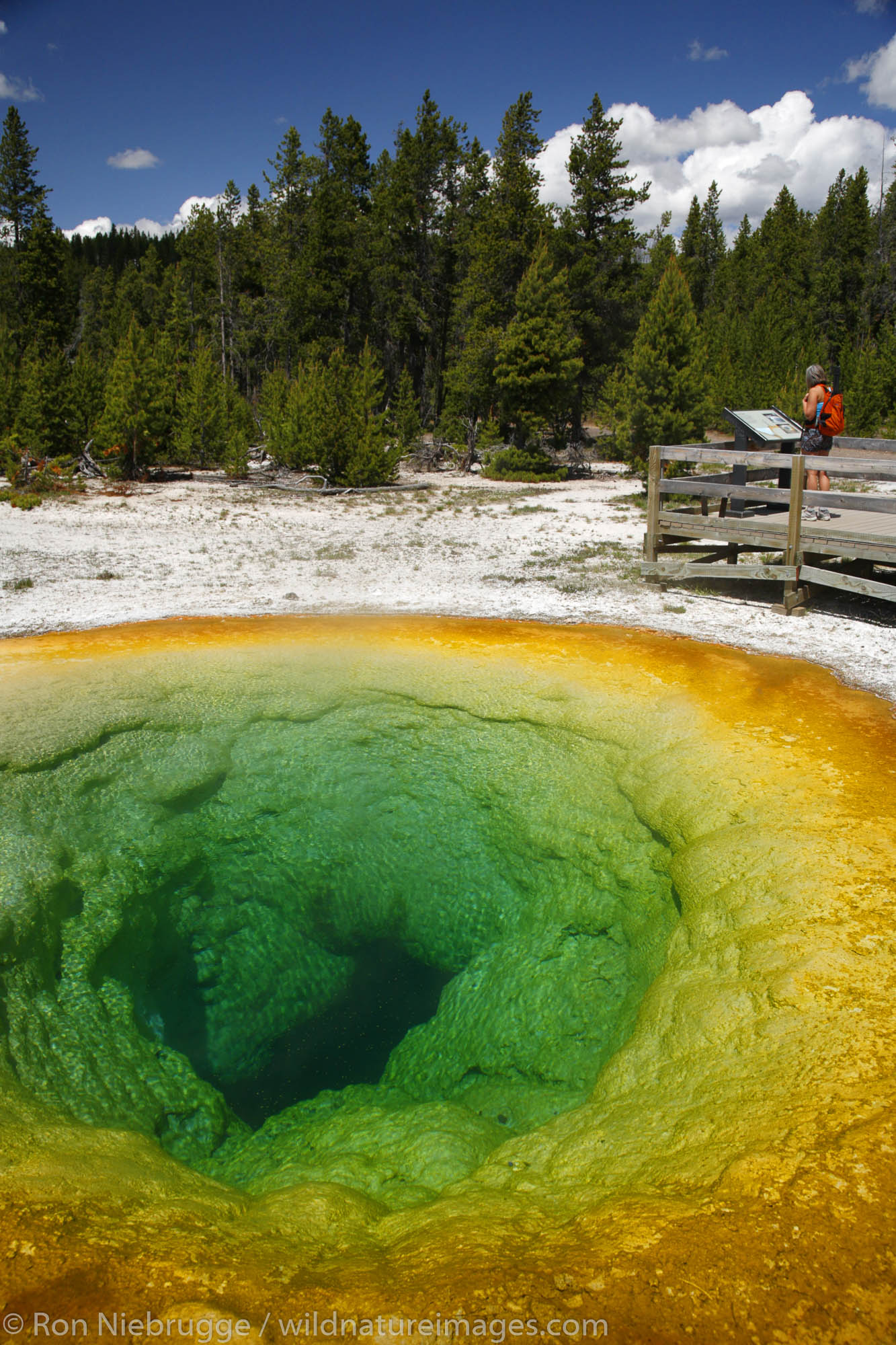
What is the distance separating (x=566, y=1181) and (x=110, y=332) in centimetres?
4607

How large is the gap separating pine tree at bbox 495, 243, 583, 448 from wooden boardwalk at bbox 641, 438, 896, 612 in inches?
489

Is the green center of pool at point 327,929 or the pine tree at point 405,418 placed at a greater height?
the pine tree at point 405,418

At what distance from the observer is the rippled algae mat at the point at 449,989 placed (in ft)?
7.66

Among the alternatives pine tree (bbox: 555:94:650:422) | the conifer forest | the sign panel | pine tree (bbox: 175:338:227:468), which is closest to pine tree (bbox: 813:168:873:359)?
the conifer forest

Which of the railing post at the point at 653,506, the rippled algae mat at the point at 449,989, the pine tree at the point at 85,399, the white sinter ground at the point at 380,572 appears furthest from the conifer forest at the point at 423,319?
the rippled algae mat at the point at 449,989

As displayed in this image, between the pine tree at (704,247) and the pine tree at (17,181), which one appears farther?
the pine tree at (704,247)

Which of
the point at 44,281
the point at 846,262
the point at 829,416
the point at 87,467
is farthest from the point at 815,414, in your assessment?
the point at 846,262

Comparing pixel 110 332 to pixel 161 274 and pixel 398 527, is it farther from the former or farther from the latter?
pixel 398 527

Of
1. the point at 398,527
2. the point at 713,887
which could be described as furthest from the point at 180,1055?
the point at 398,527

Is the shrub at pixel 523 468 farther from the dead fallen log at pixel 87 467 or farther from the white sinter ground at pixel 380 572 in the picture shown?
the dead fallen log at pixel 87 467

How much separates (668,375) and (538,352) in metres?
3.72

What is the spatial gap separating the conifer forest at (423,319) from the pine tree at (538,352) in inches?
2.6

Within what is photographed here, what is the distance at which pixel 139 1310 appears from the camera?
7.07ft

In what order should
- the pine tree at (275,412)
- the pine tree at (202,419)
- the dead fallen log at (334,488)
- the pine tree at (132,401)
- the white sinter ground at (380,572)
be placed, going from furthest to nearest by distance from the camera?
1. the pine tree at (202,419)
2. the pine tree at (275,412)
3. the pine tree at (132,401)
4. the dead fallen log at (334,488)
5. the white sinter ground at (380,572)
